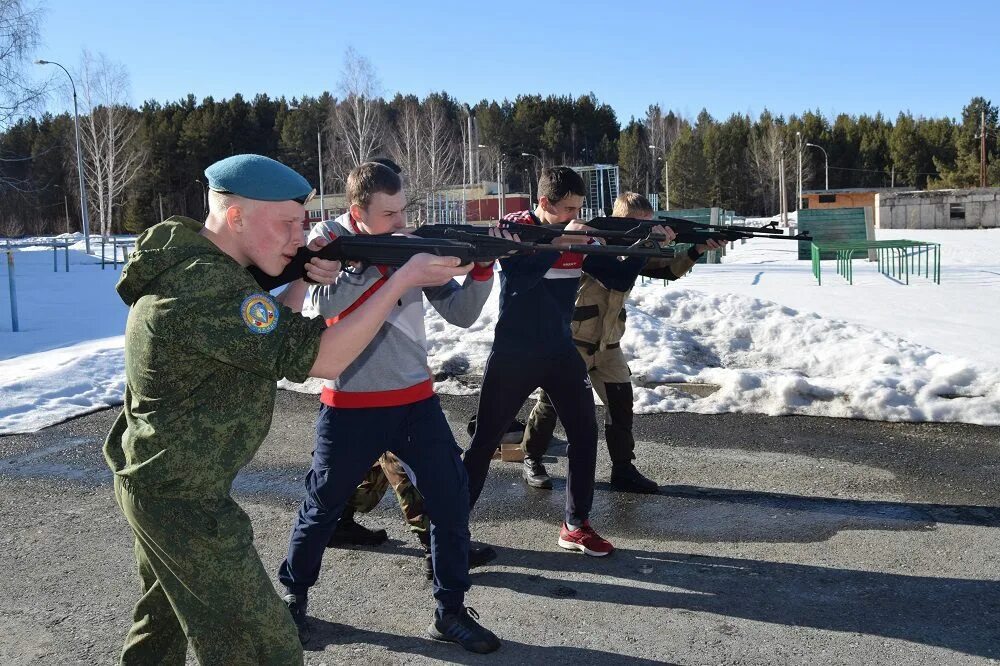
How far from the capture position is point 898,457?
5730mm

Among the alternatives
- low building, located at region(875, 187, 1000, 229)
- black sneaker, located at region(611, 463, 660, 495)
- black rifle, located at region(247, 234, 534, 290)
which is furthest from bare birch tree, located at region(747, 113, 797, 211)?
black rifle, located at region(247, 234, 534, 290)

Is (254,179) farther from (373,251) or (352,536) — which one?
(352,536)

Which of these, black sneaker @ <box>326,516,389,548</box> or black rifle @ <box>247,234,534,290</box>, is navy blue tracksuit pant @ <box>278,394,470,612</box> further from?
black sneaker @ <box>326,516,389,548</box>

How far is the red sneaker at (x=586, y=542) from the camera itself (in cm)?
426

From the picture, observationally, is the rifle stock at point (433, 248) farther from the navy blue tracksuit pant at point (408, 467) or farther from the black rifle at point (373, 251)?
the navy blue tracksuit pant at point (408, 467)

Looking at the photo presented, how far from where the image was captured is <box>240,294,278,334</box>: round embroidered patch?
2.06 meters

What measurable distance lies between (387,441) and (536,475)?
221 cm

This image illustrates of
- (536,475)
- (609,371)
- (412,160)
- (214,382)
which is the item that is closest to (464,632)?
(214,382)

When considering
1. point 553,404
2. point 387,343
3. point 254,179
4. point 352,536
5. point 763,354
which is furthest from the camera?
point 763,354

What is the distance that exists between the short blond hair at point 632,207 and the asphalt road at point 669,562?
5.43 feet

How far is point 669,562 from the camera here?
420 cm

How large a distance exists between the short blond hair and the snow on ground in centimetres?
234

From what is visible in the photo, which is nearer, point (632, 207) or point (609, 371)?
point (632, 207)

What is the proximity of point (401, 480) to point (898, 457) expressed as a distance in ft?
11.1
